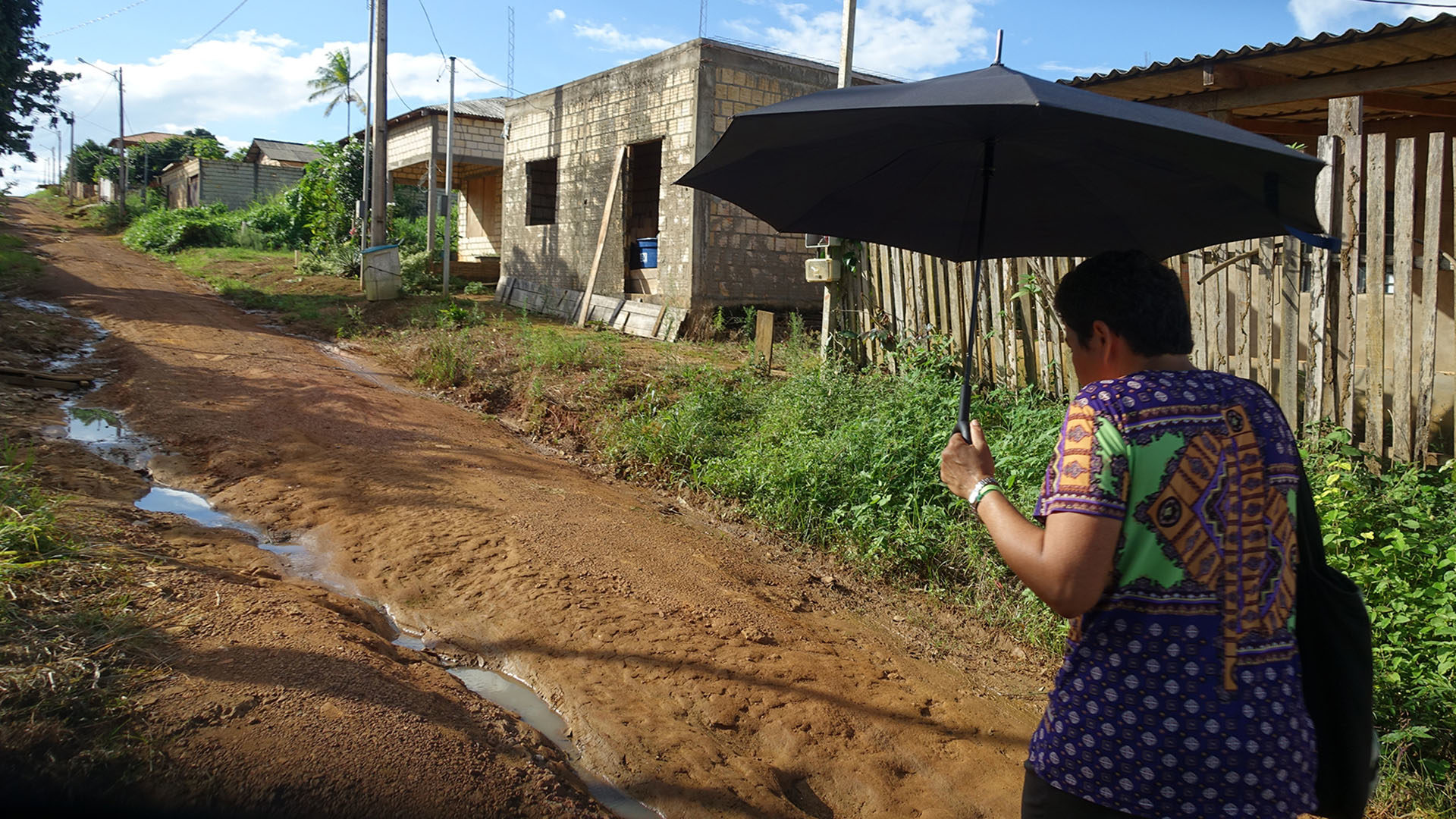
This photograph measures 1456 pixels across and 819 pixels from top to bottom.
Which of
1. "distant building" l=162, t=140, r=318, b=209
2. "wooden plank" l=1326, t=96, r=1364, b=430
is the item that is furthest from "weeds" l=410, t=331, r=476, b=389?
"distant building" l=162, t=140, r=318, b=209

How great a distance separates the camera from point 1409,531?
13.7 feet

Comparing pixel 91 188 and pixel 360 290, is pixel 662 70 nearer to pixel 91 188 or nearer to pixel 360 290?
pixel 360 290

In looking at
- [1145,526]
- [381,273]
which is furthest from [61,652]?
[381,273]

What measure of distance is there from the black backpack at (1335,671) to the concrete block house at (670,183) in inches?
393

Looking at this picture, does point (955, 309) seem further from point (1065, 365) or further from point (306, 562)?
point (306, 562)

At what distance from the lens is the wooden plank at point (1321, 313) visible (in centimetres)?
495

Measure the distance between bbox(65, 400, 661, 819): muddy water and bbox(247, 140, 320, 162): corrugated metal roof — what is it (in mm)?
35189

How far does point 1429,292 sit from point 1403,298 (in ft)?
0.35

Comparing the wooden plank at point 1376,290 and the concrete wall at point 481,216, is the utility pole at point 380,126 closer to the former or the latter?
the concrete wall at point 481,216

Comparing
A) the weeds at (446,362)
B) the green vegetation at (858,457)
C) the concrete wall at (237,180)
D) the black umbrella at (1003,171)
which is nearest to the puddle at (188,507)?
the green vegetation at (858,457)

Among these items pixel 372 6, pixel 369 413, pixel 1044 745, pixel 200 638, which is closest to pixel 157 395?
pixel 369 413

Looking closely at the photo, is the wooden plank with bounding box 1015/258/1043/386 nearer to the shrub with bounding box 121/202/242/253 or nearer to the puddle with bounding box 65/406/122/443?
the puddle with bounding box 65/406/122/443

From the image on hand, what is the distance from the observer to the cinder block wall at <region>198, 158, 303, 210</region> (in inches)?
1492

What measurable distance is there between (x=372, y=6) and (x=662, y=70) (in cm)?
806
